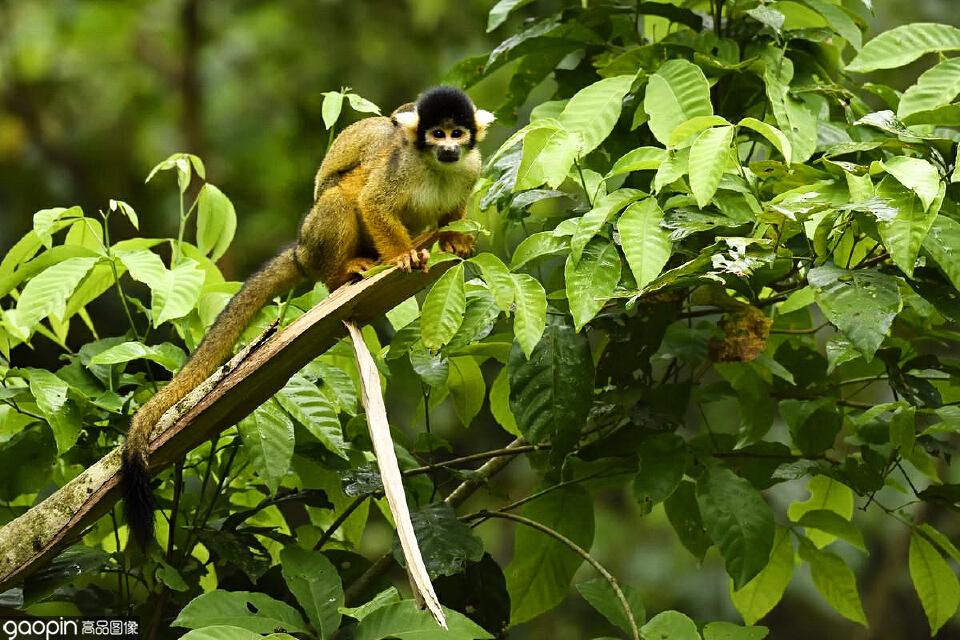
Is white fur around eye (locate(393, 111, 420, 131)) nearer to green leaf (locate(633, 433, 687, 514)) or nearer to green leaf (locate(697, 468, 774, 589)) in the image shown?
green leaf (locate(633, 433, 687, 514))

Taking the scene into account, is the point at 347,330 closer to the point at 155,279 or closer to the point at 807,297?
the point at 155,279

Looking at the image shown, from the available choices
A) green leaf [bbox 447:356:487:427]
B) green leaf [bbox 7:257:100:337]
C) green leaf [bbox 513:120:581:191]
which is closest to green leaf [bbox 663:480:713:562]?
green leaf [bbox 447:356:487:427]

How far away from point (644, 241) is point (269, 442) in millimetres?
861

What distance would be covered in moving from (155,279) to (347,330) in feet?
1.53

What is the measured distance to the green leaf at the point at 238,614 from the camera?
1862 mm

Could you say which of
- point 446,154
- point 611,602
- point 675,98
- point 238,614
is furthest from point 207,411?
point 675,98

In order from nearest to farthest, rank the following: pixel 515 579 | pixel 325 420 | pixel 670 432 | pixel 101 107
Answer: pixel 325 420, pixel 670 432, pixel 515 579, pixel 101 107

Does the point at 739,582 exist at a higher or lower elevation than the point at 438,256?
lower

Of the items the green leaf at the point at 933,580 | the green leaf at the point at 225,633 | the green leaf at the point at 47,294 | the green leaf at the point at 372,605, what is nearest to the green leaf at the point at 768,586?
the green leaf at the point at 933,580

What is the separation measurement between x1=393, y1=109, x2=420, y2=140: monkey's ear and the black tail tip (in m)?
1.17

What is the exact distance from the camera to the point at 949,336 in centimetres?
243

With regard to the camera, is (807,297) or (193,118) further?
(193,118)

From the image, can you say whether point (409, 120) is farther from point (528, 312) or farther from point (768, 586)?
point (768, 586)

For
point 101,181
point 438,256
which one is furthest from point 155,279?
point 101,181
